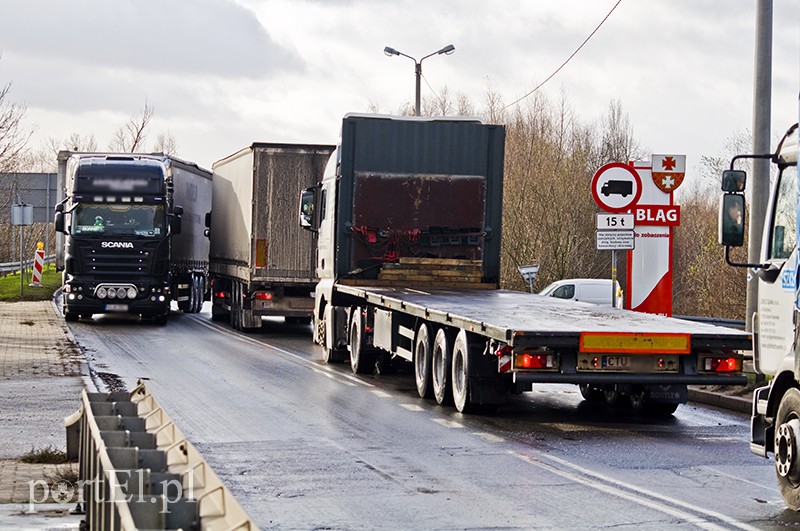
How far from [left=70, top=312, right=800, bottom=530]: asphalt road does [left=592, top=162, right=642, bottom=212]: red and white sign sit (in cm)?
254

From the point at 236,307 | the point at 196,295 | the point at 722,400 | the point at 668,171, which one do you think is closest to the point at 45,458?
the point at 722,400

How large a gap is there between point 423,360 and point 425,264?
4487 millimetres

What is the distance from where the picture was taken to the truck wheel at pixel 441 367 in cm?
1466

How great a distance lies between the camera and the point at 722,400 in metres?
15.6

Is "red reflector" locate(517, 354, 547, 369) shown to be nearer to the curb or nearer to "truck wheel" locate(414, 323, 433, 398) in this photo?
"truck wheel" locate(414, 323, 433, 398)

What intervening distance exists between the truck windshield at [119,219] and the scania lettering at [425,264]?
24.5 feet

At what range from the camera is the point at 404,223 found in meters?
20.0

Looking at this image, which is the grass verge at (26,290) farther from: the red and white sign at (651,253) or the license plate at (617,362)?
Answer: the license plate at (617,362)

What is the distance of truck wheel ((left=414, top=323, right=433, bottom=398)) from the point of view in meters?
15.5

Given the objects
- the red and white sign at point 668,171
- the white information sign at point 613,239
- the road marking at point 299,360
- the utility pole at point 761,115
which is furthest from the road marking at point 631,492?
the red and white sign at point 668,171

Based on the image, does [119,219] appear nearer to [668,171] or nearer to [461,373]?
[668,171]

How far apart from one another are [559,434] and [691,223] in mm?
47925
